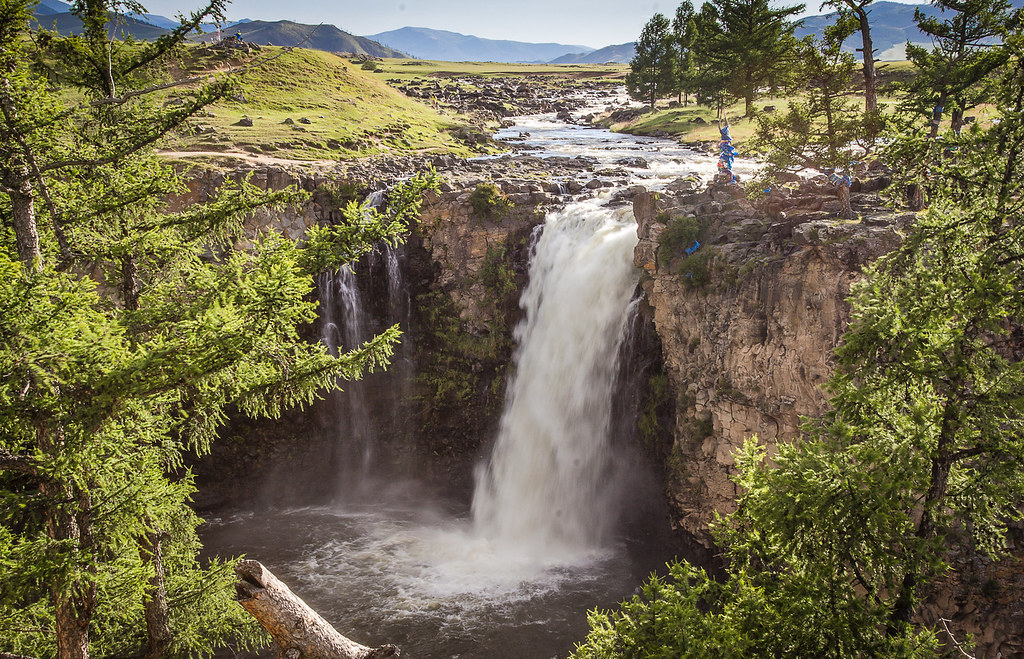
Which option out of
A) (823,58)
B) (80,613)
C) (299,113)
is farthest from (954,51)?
(299,113)

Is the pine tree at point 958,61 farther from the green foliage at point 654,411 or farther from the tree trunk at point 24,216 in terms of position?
the tree trunk at point 24,216

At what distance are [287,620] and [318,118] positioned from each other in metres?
37.2

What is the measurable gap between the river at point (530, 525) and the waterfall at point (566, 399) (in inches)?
2.1

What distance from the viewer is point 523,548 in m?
22.1

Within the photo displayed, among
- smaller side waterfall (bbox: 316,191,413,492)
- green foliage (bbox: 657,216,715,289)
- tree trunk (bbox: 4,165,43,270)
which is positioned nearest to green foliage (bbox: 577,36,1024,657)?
tree trunk (bbox: 4,165,43,270)

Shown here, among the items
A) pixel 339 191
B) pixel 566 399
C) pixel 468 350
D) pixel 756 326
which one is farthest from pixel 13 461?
pixel 339 191

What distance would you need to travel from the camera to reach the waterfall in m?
22.0

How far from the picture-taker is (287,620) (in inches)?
336

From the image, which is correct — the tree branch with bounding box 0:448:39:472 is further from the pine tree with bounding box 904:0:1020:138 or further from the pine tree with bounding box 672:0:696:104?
the pine tree with bounding box 672:0:696:104

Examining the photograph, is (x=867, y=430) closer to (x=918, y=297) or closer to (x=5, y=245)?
(x=918, y=297)

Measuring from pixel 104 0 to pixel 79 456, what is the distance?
5.65m

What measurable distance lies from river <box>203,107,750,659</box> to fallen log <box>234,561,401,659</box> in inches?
361

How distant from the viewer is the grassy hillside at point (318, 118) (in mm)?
31625

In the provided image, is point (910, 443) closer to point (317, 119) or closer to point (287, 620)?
point (287, 620)
